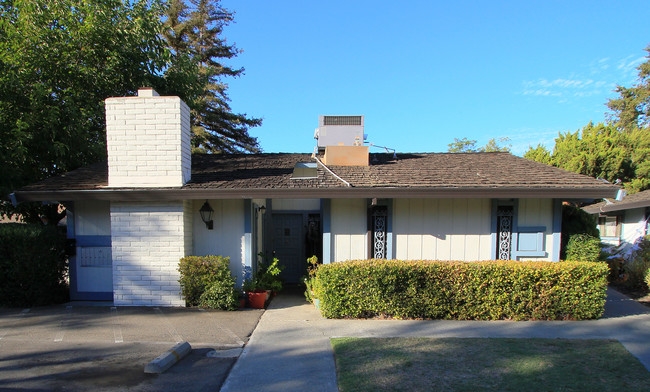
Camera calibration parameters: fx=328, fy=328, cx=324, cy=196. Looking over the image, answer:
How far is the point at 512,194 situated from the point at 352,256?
3.71m

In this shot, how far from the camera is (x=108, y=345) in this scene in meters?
5.05

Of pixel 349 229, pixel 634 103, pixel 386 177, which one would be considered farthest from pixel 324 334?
pixel 634 103

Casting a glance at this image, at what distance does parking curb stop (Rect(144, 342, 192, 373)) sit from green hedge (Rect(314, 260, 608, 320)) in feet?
8.81

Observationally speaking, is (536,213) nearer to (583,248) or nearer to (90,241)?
(583,248)

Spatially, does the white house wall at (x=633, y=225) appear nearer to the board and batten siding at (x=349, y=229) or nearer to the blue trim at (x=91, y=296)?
the board and batten siding at (x=349, y=229)

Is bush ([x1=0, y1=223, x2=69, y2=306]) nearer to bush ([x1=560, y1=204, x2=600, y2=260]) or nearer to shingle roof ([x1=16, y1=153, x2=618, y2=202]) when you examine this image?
shingle roof ([x1=16, y1=153, x2=618, y2=202])

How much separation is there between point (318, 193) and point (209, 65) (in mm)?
17916

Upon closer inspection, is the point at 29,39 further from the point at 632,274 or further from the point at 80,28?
the point at 632,274

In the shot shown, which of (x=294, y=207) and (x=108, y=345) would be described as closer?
(x=108, y=345)

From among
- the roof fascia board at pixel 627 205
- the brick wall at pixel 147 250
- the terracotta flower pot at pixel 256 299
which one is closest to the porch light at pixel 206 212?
the brick wall at pixel 147 250

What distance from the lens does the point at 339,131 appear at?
9.89 metres

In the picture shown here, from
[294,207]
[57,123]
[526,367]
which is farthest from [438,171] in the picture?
[57,123]

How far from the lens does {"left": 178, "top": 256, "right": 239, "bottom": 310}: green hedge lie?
270 inches

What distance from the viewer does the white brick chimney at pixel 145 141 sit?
707 cm
